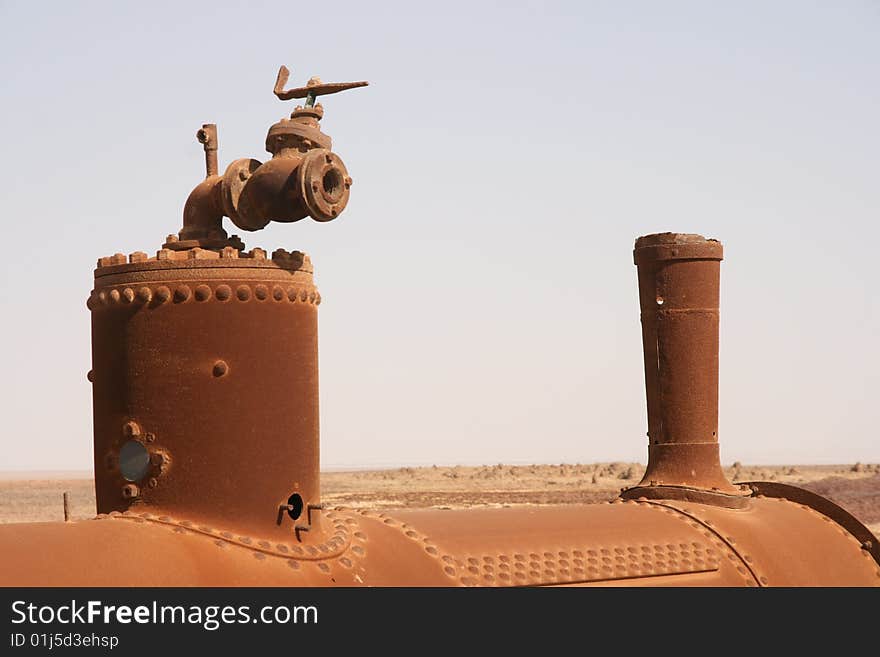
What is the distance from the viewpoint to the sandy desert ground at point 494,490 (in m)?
36.9

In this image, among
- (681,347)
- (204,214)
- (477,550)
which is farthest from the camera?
(681,347)

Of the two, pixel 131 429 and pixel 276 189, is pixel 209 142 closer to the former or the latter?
pixel 276 189

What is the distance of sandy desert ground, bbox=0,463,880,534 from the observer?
36.9 metres

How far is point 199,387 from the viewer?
544 cm

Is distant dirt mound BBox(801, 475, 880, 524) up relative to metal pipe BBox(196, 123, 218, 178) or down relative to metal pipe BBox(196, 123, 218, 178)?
down

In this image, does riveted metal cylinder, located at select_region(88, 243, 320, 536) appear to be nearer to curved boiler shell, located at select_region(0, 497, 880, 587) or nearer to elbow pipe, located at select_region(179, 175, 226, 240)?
curved boiler shell, located at select_region(0, 497, 880, 587)

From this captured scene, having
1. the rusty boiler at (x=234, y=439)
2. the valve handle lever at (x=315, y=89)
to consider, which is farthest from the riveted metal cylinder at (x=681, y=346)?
the valve handle lever at (x=315, y=89)

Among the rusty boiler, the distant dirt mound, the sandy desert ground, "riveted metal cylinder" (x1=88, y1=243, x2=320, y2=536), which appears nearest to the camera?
the rusty boiler

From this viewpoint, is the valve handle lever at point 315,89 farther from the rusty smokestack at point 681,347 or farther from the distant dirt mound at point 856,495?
the distant dirt mound at point 856,495

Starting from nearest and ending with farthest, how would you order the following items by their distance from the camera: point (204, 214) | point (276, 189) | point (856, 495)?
point (276, 189) → point (204, 214) → point (856, 495)

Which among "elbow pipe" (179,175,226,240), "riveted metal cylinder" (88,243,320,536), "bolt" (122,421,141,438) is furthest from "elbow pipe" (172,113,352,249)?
"bolt" (122,421,141,438)

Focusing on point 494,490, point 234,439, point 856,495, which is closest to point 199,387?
point 234,439

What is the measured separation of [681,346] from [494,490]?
123 feet
